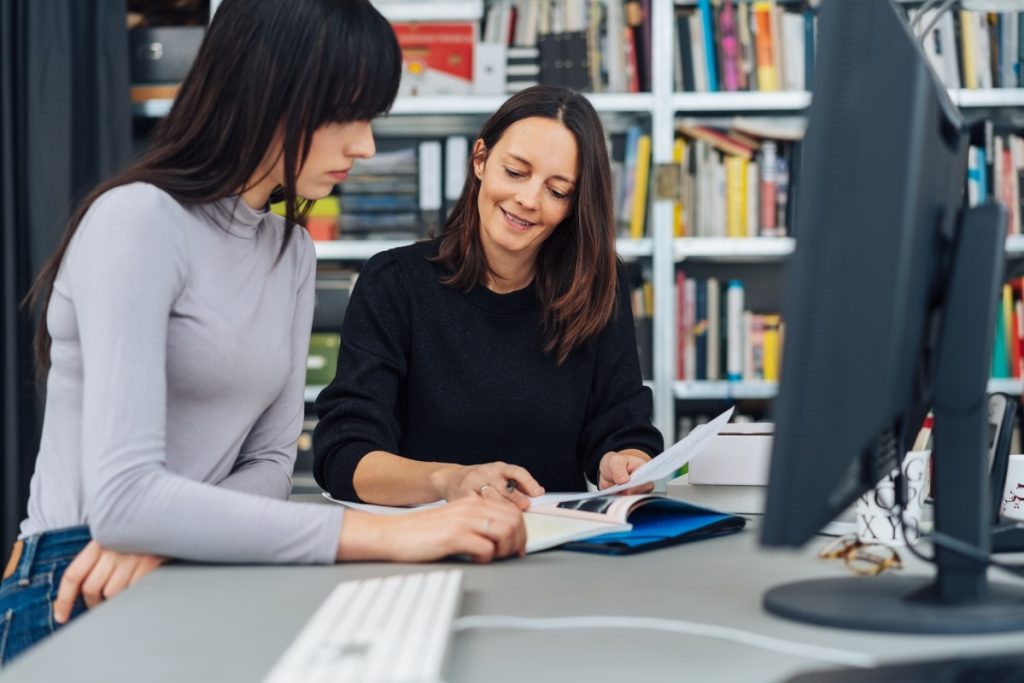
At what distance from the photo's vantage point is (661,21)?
2914 millimetres

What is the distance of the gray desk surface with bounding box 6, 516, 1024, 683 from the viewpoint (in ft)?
2.22

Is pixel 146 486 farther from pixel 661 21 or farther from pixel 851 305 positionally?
pixel 661 21

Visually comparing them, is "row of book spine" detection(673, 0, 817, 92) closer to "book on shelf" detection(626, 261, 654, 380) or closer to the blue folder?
"book on shelf" detection(626, 261, 654, 380)

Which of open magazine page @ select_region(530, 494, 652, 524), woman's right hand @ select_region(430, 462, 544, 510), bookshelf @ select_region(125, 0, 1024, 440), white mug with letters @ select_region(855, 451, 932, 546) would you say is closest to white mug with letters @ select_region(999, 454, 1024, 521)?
white mug with letters @ select_region(855, 451, 932, 546)

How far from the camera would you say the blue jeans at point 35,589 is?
99cm

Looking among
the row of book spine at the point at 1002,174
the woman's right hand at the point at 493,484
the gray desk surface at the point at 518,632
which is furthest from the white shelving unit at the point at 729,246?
the gray desk surface at the point at 518,632

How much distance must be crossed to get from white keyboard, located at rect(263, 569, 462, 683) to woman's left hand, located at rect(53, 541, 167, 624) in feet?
0.90

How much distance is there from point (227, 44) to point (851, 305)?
672 mm

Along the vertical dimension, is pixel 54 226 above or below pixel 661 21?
below

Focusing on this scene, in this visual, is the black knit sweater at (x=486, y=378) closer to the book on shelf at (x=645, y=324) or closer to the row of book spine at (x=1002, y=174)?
the book on shelf at (x=645, y=324)

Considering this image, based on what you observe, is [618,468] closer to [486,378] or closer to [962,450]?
Answer: [486,378]

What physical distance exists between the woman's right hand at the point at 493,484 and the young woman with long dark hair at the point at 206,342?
0.19 meters

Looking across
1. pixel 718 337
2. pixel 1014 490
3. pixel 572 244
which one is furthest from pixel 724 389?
pixel 1014 490

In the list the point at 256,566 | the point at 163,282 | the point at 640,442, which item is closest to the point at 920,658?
the point at 256,566
